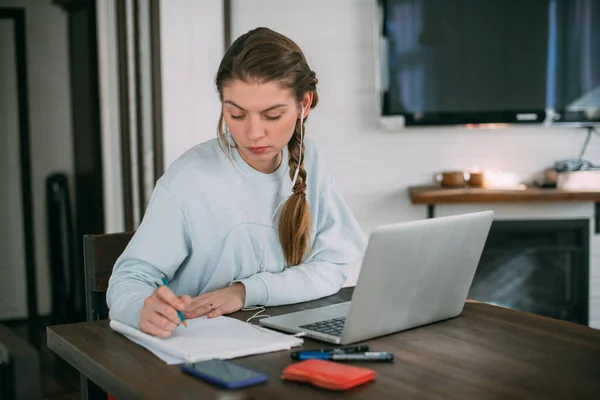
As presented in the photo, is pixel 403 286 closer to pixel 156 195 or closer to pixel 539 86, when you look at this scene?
pixel 156 195

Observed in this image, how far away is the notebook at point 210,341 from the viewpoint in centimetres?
126

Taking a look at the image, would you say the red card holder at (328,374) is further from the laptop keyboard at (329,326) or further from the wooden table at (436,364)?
the laptop keyboard at (329,326)

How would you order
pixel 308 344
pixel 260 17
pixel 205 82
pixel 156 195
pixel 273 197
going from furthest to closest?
1. pixel 260 17
2. pixel 205 82
3. pixel 273 197
4. pixel 156 195
5. pixel 308 344

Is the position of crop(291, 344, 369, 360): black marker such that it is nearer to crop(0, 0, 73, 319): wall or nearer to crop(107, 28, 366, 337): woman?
crop(107, 28, 366, 337): woman

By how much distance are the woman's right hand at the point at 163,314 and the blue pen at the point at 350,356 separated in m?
0.22

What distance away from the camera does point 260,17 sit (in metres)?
3.81

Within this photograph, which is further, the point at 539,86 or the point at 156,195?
the point at 539,86

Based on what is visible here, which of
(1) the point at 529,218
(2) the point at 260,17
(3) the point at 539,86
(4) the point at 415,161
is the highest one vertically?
(2) the point at 260,17

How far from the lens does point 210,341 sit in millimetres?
1326

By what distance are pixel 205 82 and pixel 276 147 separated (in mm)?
1949

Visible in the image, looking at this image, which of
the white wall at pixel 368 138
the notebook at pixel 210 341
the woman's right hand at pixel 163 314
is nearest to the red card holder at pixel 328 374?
the notebook at pixel 210 341

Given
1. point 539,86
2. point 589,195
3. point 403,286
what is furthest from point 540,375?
point 539,86

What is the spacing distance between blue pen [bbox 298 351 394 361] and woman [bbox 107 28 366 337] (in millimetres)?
318

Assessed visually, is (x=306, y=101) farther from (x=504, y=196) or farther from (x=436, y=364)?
(x=504, y=196)
